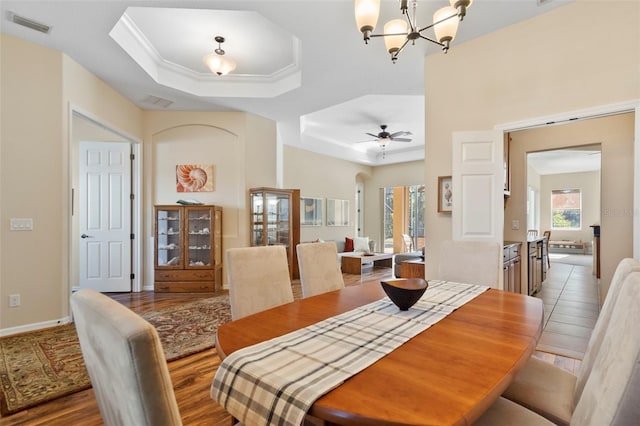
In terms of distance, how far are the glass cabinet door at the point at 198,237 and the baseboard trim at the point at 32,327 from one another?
1673 millimetres

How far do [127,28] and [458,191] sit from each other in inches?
151

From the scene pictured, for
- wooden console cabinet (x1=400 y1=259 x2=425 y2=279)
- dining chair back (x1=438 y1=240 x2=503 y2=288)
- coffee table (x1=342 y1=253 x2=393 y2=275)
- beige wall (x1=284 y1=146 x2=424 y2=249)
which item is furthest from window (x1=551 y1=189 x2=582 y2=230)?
dining chair back (x1=438 y1=240 x2=503 y2=288)

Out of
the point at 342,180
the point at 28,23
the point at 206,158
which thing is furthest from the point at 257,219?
the point at 342,180

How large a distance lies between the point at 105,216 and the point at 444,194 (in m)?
4.97

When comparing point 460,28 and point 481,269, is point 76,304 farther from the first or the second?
point 460,28

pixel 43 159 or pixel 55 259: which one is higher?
pixel 43 159

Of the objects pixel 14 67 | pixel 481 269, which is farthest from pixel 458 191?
pixel 14 67

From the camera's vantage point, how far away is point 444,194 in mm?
3361

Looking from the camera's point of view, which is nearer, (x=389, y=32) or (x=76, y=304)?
(x=76, y=304)

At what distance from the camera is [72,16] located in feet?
9.04

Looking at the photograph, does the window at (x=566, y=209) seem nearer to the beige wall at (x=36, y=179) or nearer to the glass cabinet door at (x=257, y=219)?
the glass cabinet door at (x=257, y=219)

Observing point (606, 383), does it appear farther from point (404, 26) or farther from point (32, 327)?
point (32, 327)

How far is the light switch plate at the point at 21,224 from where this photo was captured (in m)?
3.08

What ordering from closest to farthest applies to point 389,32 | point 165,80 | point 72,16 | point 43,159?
point 389,32
point 72,16
point 43,159
point 165,80
